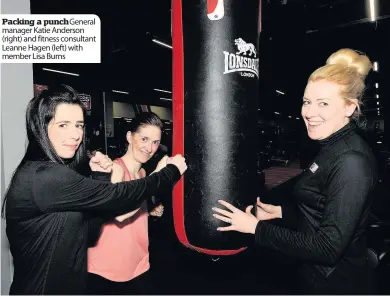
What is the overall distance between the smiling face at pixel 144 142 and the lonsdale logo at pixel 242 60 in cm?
70

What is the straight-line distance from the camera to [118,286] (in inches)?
64.4

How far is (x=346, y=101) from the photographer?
1174 mm

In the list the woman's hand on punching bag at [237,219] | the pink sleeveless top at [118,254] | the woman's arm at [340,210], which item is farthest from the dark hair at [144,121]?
the woman's arm at [340,210]

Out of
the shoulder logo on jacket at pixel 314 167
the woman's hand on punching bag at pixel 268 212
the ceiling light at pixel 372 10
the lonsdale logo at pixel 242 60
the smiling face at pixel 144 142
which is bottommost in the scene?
the woman's hand on punching bag at pixel 268 212

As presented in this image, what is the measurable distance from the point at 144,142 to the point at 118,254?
1.99ft

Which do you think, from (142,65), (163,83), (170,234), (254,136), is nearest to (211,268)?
(170,234)

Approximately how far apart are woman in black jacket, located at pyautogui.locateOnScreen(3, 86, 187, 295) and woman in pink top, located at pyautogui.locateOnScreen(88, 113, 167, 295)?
0.37 m

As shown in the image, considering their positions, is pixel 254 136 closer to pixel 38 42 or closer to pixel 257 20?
pixel 257 20

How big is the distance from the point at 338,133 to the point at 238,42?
52 centimetres

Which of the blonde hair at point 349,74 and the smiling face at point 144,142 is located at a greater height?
the blonde hair at point 349,74

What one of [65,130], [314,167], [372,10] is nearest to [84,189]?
[65,130]

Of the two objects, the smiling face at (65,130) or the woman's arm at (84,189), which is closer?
the woman's arm at (84,189)

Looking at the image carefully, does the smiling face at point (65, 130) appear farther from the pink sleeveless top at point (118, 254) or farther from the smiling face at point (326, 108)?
the smiling face at point (326, 108)

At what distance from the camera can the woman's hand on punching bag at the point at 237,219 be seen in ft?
4.04
